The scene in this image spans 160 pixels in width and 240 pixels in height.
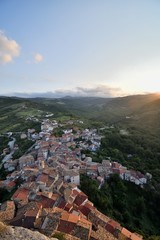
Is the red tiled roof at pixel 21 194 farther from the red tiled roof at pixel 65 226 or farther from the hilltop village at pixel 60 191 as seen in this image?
the red tiled roof at pixel 65 226

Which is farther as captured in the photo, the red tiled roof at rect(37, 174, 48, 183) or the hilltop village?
the red tiled roof at rect(37, 174, 48, 183)

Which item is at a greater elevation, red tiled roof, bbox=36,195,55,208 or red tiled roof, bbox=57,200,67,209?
red tiled roof, bbox=36,195,55,208

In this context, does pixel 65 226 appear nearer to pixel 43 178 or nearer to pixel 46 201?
pixel 46 201

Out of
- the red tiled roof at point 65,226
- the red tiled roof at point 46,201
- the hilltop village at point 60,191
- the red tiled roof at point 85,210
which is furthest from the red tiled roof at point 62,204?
the red tiled roof at point 65,226

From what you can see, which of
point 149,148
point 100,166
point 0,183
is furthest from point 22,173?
point 149,148

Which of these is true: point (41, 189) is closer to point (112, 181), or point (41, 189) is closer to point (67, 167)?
point (67, 167)

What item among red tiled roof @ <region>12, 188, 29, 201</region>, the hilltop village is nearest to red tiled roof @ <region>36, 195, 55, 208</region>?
the hilltop village

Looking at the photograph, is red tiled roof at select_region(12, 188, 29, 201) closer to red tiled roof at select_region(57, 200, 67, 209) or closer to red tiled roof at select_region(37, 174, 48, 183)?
red tiled roof at select_region(37, 174, 48, 183)

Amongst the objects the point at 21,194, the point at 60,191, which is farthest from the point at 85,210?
the point at 21,194
